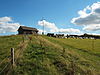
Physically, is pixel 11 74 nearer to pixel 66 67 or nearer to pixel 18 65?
pixel 18 65

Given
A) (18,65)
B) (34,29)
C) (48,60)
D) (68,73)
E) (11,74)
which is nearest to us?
(11,74)

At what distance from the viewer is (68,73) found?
15469 mm

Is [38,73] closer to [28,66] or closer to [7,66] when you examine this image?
[28,66]

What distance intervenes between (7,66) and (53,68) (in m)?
5.42

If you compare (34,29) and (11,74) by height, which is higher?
(34,29)

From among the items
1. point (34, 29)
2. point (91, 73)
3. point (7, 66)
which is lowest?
point (91, 73)

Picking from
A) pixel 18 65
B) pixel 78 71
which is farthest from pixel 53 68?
pixel 18 65

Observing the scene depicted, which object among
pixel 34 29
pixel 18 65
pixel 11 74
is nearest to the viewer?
pixel 11 74

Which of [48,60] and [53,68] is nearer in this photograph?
[53,68]

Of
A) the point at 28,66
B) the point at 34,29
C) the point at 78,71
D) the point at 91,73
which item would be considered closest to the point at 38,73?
the point at 28,66

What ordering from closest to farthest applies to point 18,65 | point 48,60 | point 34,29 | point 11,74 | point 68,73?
point 11,74 → point 68,73 → point 18,65 → point 48,60 → point 34,29

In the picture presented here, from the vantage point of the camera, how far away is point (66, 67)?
16.6 meters

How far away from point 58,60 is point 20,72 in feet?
19.1

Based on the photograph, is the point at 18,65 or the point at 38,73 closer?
the point at 38,73
